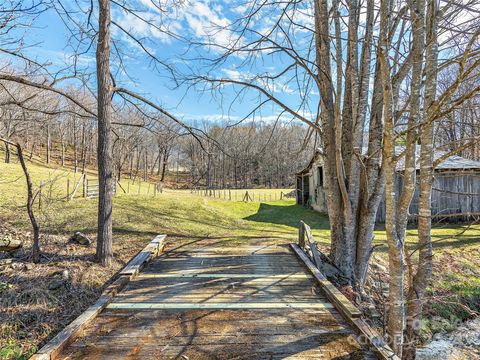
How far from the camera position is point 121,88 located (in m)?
6.34

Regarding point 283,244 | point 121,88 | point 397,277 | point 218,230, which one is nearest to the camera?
point 397,277

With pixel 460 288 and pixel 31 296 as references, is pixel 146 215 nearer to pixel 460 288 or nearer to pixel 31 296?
pixel 31 296

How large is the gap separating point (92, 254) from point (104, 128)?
275 cm

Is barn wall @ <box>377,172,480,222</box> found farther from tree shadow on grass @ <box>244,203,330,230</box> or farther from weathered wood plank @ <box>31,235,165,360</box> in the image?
weathered wood plank @ <box>31,235,165,360</box>

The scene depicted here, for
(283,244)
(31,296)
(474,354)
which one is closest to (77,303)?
(31,296)

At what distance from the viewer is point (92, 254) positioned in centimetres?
638

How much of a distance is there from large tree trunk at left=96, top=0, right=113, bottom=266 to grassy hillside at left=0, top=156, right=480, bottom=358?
1.51 ft

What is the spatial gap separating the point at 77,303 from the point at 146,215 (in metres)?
7.37

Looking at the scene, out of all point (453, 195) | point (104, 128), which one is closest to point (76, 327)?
point (104, 128)

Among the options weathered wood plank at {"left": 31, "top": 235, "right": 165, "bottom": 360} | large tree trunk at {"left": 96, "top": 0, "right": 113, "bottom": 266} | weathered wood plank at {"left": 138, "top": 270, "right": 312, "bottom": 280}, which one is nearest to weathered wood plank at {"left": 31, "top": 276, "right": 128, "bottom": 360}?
weathered wood plank at {"left": 31, "top": 235, "right": 165, "bottom": 360}

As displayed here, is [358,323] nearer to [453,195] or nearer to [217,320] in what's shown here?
[217,320]

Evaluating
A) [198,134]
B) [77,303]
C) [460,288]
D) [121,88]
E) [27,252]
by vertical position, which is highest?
[121,88]

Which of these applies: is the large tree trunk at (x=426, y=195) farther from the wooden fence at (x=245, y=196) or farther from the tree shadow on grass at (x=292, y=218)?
the wooden fence at (x=245, y=196)

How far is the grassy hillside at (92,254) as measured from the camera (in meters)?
3.88
